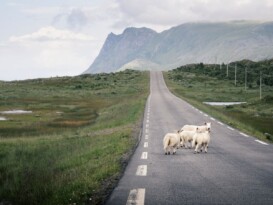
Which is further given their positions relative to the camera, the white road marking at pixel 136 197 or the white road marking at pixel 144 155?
the white road marking at pixel 144 155

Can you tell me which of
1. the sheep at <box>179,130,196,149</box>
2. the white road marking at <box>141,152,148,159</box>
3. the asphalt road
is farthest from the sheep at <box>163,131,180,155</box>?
the sheep at <box>179,130,196,149</box>

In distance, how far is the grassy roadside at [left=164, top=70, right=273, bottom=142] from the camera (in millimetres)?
38500

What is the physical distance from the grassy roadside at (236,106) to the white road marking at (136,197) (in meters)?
17.6

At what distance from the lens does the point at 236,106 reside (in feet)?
242

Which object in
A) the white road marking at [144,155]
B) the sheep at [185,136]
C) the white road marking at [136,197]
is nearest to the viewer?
the white road marking at [136,197]

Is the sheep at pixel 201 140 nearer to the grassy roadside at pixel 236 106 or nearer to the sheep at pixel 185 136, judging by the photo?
the sheep at pixel 185 136

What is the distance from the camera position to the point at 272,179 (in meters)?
12.2

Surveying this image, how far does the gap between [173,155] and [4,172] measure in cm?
803

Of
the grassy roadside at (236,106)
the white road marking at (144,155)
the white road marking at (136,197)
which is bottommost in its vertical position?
the grassy roadside at (236,106)

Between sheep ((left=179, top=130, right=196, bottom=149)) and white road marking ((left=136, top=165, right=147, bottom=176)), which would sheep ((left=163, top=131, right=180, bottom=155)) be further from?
white road marking ((left=136, top=165, right=147, bottom=176))

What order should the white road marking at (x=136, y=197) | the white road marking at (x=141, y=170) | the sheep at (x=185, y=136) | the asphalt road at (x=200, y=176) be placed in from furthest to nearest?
the sheep at (x=185, y=136)
the white road marking at (x=141, y=170)
the asphalt road at (x=200, y=176)
the white road marking at (x=136, y=197)

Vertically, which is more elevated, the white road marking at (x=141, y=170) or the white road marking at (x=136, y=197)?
the white road marking at (x=136, y=197)

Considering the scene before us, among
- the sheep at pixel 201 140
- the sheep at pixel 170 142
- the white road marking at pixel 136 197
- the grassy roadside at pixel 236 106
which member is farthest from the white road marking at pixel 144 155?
the grassy roadside at pixel 236 106

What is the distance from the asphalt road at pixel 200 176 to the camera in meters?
10.0
